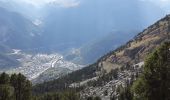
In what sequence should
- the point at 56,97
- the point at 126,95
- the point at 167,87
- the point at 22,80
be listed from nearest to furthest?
the point at 167,87 → the point at 22,80 → the point at 126,95 → the point at 56,97

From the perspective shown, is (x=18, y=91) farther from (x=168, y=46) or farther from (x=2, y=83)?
(x=168, y=46)

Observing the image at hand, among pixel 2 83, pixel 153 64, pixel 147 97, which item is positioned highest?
pixel 2 83

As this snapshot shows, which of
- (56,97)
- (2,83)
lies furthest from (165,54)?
(56,97)

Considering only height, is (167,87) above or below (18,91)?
below

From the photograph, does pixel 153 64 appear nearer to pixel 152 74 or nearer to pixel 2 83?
pixel 152 74

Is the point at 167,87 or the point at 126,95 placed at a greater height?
the point at 126,95

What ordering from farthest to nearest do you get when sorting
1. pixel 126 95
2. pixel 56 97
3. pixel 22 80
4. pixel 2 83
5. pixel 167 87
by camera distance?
pixel 56 97 < pixel 126 95 < pixel 22 80 < pixel 2 83 < pixel 167 87

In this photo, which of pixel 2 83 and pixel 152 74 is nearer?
pixel 152 74

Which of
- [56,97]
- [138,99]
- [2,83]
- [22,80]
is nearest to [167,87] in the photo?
[138,99]

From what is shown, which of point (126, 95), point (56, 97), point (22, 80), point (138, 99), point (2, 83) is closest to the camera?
point (138, 99)

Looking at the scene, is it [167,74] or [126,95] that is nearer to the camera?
[167,74]
